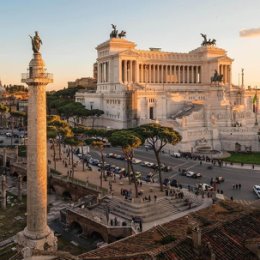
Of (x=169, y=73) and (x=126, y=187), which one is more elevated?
(x=169, y=73)

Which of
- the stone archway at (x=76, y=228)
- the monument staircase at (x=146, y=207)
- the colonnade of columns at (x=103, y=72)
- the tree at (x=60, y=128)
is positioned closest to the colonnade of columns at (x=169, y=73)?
the colonnade of columns at (x=103, y=72)

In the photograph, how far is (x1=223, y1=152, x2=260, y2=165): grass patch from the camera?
209 feet

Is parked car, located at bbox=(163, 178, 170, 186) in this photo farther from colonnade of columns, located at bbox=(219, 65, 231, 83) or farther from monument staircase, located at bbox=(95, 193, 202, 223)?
colonnade of columns, located at bbox=(219, 65, 231, 83)

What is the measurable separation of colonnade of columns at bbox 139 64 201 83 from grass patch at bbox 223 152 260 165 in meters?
47.4

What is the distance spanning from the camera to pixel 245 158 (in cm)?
6656

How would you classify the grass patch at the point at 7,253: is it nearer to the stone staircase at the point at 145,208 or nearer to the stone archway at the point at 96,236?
the stone archway at the point at 96,236

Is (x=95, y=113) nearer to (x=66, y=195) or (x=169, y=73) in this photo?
(x=169, y=73)

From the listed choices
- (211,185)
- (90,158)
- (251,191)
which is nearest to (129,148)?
(211,185)

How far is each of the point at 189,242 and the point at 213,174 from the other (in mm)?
34176

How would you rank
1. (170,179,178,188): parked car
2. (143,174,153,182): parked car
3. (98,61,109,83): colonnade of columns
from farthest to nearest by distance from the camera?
1. (98,61,109,83): colonnade of columns
2. (143,174,153,182): parked car
3. (170,179,178,188): parked car

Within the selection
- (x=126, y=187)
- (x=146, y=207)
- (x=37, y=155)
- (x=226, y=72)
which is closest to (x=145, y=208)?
(x=146, y=207)

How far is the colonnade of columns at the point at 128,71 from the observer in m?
106

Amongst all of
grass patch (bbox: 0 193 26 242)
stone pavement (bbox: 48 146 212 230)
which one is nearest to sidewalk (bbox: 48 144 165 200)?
stone pavement (bbox: 48 146 212 230)

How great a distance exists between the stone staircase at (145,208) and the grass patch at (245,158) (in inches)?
1017
